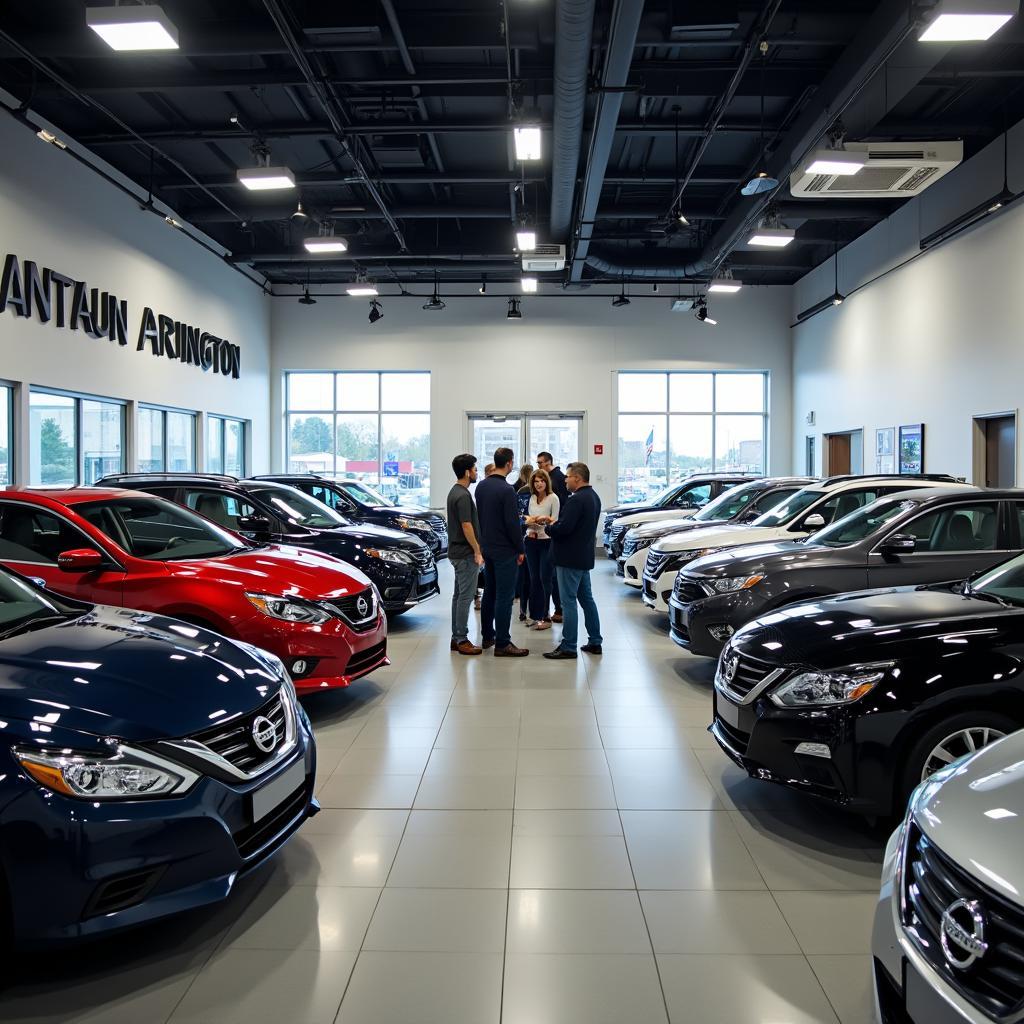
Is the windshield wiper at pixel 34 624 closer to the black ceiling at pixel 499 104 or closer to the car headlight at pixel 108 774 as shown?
the car headlight at pixel 108 774

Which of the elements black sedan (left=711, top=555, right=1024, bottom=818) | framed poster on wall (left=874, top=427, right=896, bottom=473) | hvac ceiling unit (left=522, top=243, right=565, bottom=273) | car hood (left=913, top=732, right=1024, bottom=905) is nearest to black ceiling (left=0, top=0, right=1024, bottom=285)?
hvac ceiling unit (left=522, top=243, right=565, bottom=273)

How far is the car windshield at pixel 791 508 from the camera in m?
7.72

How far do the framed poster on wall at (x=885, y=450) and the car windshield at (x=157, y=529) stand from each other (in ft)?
34.8

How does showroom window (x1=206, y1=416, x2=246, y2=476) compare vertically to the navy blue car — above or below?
above

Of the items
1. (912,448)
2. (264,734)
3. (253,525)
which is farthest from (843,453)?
(264,734)

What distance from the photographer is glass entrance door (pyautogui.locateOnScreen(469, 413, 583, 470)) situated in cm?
1803

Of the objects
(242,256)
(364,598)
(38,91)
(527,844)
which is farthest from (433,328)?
(527,844)

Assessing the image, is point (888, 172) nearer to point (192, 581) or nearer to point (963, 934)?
point (192, 581)

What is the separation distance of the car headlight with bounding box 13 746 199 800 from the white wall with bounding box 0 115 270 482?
824 centimetres

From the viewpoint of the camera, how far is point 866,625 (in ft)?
11.4

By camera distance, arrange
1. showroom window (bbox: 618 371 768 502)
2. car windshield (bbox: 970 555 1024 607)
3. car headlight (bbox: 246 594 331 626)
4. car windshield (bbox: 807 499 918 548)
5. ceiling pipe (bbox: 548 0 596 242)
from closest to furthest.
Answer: car windshield (bbox: 970 555 1024 607) → car headlight (bbox: 246 594 331 626) → car windshield (bbox: 807 499 918 548) → ceiling pipe (bbox: 548 0 596 242) → showroom window (bbox: 618 371 768 502)

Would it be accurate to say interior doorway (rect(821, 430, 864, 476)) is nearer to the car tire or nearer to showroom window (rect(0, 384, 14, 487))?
the car tire

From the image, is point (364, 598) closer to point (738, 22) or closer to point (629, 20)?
point (629, 20)

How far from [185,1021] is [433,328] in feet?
55.0
